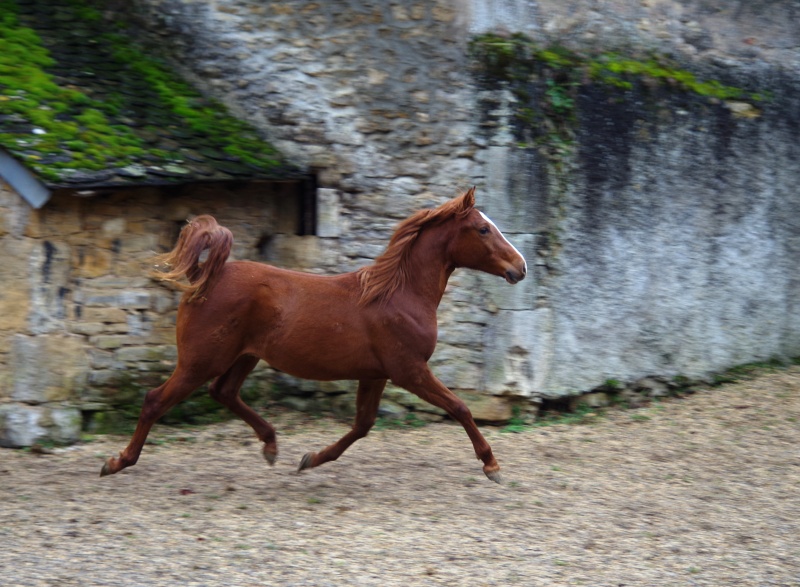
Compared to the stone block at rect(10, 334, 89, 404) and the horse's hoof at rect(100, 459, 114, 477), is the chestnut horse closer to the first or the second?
the horse's hoof at rect(100, 459, 114, 477)

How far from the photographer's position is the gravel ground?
5.05 meters

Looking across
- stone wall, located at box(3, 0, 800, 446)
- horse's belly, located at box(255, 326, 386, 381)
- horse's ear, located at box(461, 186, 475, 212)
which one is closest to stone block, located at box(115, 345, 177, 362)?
stone wall, located at box(3, 0, 800, 446)

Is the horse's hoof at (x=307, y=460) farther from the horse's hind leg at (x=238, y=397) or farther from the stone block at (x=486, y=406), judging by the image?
the stone block at (x=486, y=406)

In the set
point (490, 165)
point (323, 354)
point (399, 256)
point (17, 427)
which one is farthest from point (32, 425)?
point (490, 165)

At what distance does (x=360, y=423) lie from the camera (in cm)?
654

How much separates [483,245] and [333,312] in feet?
3.53

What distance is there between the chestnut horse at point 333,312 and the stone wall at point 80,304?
122 centimetres

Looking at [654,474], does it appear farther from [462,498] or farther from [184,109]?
[184,109]

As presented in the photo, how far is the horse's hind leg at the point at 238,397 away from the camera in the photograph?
6648 millimetres

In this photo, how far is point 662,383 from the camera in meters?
9.02

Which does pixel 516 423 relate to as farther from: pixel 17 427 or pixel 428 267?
pixel 17 427

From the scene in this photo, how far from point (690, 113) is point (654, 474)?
3.76 meters

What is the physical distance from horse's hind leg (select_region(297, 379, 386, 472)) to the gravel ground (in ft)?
0.50

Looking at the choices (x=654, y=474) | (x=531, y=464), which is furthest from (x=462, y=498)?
(x=654, y=474)
